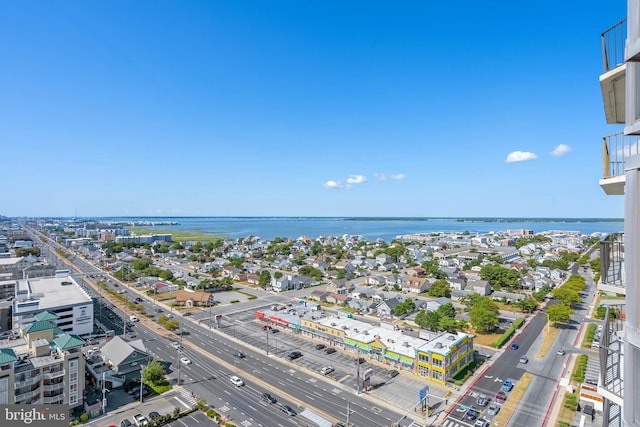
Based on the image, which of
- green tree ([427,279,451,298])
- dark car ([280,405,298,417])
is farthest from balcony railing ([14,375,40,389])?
green tree ([427,279,451,298])

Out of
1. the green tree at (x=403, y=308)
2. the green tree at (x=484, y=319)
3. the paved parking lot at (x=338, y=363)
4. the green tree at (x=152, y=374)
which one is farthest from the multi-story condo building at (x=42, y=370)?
the green tree at (x=484, y=319)

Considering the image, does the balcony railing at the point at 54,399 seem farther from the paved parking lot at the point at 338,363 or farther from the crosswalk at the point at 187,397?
the paved parking lot at the point at 338,363

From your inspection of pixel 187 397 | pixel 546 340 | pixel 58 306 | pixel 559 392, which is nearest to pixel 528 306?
pixel 546 340

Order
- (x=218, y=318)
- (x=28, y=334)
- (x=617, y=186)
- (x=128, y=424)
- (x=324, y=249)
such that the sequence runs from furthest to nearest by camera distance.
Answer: (x=324, y=249)
(x=218, y=318)
(x=28, y=334)
(x=128, y=424)
(x=617, y=186)

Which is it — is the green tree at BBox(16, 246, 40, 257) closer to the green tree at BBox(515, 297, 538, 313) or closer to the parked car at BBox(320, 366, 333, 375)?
the parked car at BBox(320, 366, 333, 375)

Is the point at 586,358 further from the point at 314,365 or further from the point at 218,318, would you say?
the point at 218,318

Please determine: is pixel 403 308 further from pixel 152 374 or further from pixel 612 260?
pixel 612 260

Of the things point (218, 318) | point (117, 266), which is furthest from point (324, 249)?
point (218, 318)
